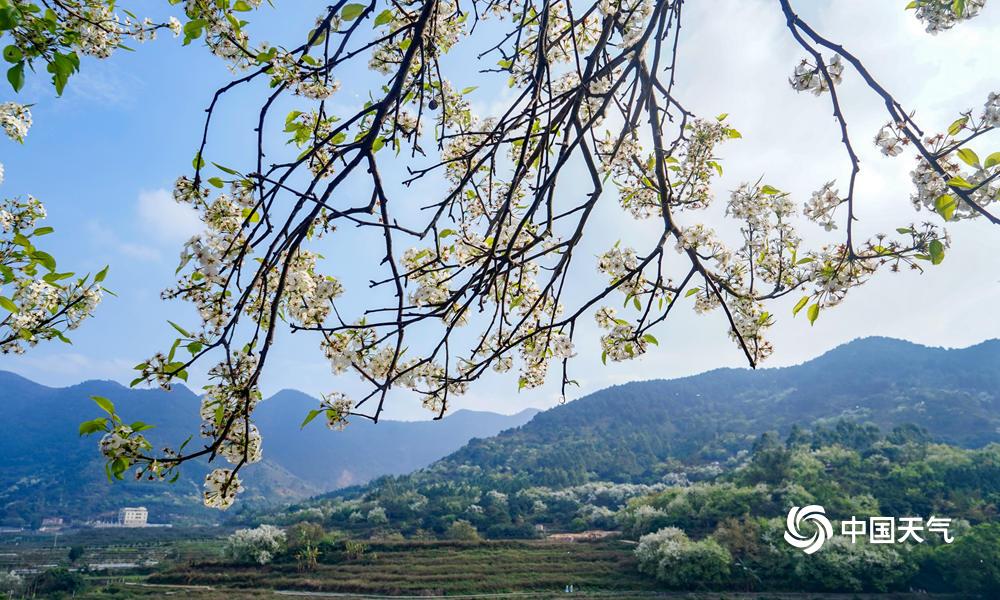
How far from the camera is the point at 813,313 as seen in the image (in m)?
1.61

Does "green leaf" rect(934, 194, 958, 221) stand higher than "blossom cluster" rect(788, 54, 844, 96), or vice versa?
"blossom cluster" rect(788, 54, 844, 96)

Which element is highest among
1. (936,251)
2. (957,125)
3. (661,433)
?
(661,433)

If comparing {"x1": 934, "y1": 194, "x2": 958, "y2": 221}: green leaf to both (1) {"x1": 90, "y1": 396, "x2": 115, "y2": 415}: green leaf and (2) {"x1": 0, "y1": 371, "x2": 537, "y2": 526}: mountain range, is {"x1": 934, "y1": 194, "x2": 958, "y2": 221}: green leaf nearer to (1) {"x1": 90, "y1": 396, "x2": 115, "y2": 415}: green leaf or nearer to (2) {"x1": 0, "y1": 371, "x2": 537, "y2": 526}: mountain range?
(1) {"x1": 90, "y1": 396, "x2": 115, "y2": 415}: green leaf

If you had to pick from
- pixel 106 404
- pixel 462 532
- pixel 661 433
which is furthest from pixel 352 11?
pixel 661 433

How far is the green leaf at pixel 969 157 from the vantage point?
1308mm

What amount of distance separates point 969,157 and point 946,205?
4.6 inches

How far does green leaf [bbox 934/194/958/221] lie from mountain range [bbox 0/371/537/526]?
6253 centimetres

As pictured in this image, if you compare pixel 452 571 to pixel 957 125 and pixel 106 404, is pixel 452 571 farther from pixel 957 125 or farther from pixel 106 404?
pixel 957 125

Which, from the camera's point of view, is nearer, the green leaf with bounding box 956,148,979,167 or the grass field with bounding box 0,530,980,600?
the green leaf with bounding box 956,148,979,167

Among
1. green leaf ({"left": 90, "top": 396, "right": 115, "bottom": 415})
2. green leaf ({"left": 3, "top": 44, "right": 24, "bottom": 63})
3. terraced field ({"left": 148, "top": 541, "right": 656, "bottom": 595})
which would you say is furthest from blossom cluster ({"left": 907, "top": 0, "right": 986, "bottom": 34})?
terraced field ({"left": 148, "top": 541, "right": 656, "bottom": 595})

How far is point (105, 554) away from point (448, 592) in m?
32.1

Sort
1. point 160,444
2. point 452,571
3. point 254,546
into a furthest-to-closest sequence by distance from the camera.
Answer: point 160,444 < point 254,546 < point 452,571

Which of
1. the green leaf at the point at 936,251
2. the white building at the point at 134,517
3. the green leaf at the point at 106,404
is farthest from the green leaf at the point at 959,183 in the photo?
the white building at the point at 134,517

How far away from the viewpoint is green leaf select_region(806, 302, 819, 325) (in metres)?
1.60
